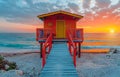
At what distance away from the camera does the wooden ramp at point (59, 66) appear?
408 inches

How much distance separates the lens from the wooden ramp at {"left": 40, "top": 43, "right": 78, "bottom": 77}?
1035cm

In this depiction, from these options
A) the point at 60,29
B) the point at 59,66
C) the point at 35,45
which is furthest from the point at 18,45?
the point at 59,66

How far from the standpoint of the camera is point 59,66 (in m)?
11.5

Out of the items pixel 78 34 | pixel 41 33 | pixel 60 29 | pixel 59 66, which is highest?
pixel 60 29

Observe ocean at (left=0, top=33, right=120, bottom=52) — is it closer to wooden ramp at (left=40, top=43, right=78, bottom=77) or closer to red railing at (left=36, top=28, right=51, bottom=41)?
red railing at (left=36, top=28, right=51, bottom=41)

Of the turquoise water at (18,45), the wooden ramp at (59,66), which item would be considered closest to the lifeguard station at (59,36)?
the wooden ramp at (59,66)

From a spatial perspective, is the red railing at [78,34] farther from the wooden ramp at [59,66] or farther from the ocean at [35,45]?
the ocean at [35,45]

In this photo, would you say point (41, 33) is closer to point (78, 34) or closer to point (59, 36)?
point (59, 36)

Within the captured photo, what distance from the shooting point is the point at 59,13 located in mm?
20266

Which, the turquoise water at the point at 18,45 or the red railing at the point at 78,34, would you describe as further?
the turquoise water at the point at 18,45

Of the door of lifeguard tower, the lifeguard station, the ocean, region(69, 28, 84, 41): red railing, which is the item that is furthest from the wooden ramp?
the ocean

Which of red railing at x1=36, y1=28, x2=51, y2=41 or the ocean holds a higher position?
red railing at x1=36, y1=28, x2=51, y2=41

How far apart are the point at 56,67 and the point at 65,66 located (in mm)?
617

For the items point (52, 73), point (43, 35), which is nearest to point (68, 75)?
point (52, 73)
